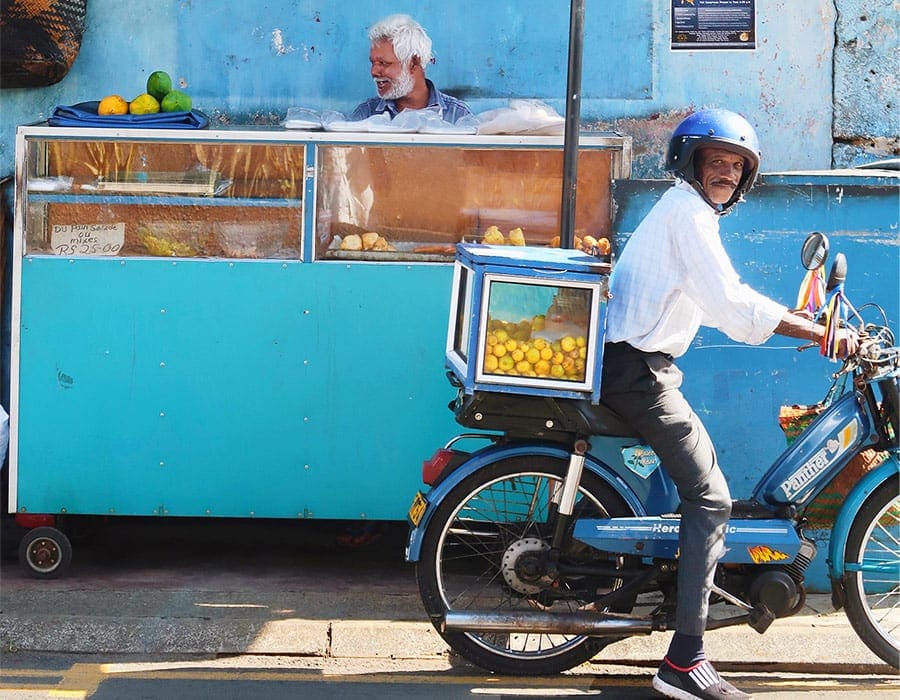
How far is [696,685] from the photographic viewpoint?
3953 millimetres

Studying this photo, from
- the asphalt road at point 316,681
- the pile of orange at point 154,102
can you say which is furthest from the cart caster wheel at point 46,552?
the pile of orange at point 154,102

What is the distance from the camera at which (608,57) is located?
646 centimetres

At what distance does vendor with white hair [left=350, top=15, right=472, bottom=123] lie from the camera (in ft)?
20.1

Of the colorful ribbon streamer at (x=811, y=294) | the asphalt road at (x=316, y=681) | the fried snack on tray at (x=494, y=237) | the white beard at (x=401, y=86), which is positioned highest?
the white beard at (x=401, y=86)

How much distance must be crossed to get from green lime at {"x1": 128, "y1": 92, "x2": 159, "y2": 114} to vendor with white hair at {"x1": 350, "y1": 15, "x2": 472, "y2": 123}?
0.98m

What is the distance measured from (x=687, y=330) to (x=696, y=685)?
1156mm

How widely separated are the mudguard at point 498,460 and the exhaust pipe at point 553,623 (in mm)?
279

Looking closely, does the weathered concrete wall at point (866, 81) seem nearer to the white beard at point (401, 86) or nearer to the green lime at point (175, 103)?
the white beard at point (401, 86)

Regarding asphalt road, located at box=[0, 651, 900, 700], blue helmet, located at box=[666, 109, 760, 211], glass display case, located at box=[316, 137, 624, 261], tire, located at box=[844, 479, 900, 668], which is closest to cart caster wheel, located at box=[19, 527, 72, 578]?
asphalt road, located at box=[0, 651, 900, 700]

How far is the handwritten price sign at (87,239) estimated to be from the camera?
5.48 meters

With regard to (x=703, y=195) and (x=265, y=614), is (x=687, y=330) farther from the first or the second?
(x=265, y=614)

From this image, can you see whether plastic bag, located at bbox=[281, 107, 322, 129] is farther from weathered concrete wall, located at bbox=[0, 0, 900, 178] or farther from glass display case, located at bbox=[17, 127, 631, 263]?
weathered concrete wall, located at bbox=[0, 0, 900, 178]

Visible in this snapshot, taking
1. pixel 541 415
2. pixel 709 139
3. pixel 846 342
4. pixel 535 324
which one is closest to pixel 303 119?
pixel 535 324

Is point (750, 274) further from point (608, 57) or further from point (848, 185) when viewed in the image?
point (608, 57)
